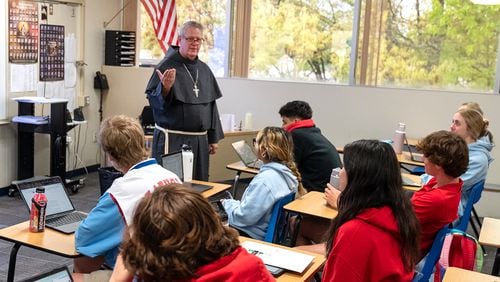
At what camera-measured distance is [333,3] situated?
6.74 meters

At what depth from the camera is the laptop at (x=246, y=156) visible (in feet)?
15.5

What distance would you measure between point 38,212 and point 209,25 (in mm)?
5161

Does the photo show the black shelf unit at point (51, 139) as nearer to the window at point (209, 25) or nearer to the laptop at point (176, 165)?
the window at point (209, 25)

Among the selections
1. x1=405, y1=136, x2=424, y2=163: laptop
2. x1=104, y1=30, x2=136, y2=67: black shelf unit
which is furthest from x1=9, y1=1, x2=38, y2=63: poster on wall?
x1=405, y1=136, x2=424, y2=163: laptop

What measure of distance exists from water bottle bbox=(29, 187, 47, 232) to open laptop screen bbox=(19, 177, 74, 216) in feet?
0.23

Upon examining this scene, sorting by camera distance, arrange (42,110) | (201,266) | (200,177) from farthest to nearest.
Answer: (42,110)
(200,177)
(201,266)

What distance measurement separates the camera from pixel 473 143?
4.02m

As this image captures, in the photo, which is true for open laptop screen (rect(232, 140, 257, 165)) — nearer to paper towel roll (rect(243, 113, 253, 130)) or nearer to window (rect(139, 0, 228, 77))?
paper towel roll (rect(243, 113, 253, 130))

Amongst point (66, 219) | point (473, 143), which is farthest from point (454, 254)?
point (66, 219)

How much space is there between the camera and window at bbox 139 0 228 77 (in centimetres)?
729

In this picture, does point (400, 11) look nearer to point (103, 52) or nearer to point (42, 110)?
point (103, 52)

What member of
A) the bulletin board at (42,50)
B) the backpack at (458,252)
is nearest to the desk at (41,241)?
the backpack at (458,252)

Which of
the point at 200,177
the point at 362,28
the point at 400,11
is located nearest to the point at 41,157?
the point at 200,177

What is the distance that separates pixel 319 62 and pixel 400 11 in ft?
3.62
